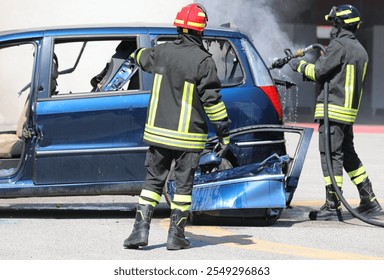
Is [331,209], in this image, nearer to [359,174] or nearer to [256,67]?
[359,174]

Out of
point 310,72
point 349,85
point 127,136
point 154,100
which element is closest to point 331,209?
point 349,85

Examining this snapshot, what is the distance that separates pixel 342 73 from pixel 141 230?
241 cm

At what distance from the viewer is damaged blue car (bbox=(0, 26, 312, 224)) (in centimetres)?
806

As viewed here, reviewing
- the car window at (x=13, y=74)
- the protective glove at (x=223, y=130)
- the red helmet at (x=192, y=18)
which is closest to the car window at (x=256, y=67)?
the protective glove at (x=223, y=130)

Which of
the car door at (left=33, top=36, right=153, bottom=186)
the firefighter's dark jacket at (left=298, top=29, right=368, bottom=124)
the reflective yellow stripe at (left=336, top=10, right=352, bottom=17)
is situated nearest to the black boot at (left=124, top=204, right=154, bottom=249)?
the car door at (left=33, top=36, right=153, bottom=186)

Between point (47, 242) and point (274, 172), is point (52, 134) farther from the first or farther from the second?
point (274, 172)

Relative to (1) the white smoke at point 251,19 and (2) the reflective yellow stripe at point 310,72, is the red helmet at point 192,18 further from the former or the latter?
(1) the white smoke at point 251,19

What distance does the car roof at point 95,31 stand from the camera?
8.49 m

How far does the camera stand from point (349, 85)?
27.5 ft

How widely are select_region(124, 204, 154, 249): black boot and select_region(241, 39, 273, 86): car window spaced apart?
6.95ft

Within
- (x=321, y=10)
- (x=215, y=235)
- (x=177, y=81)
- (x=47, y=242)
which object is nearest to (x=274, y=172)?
(x=215, y=235)

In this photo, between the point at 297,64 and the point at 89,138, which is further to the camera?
the point at 297,64

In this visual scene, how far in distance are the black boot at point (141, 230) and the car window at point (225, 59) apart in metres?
1.99
